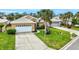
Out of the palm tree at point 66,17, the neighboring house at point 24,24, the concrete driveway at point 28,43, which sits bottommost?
the concrete driveway at point 28,43

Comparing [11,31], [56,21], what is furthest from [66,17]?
[11,31]

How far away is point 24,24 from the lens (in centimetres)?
379

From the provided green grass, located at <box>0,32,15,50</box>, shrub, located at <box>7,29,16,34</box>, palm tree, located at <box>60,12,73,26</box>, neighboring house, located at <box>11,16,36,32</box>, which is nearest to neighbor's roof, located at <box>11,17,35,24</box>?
neighboring house, located at <box>11,16,36,32</box>

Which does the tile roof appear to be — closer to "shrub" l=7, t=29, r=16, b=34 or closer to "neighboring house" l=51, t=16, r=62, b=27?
"shrub" l=7, t=29, r=16, b=34

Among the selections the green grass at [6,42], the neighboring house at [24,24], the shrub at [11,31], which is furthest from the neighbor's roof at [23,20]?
the green grass at [6,42]

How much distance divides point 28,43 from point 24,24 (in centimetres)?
29

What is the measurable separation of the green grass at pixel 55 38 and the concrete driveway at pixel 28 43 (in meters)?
0.06

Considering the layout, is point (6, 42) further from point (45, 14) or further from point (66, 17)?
point (66, 17)

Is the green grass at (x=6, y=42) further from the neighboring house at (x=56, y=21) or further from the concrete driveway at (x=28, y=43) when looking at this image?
the neighboring house at (x=56, y=21)

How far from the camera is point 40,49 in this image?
3.75 m

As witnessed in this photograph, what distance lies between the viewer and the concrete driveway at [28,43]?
3729 mm
